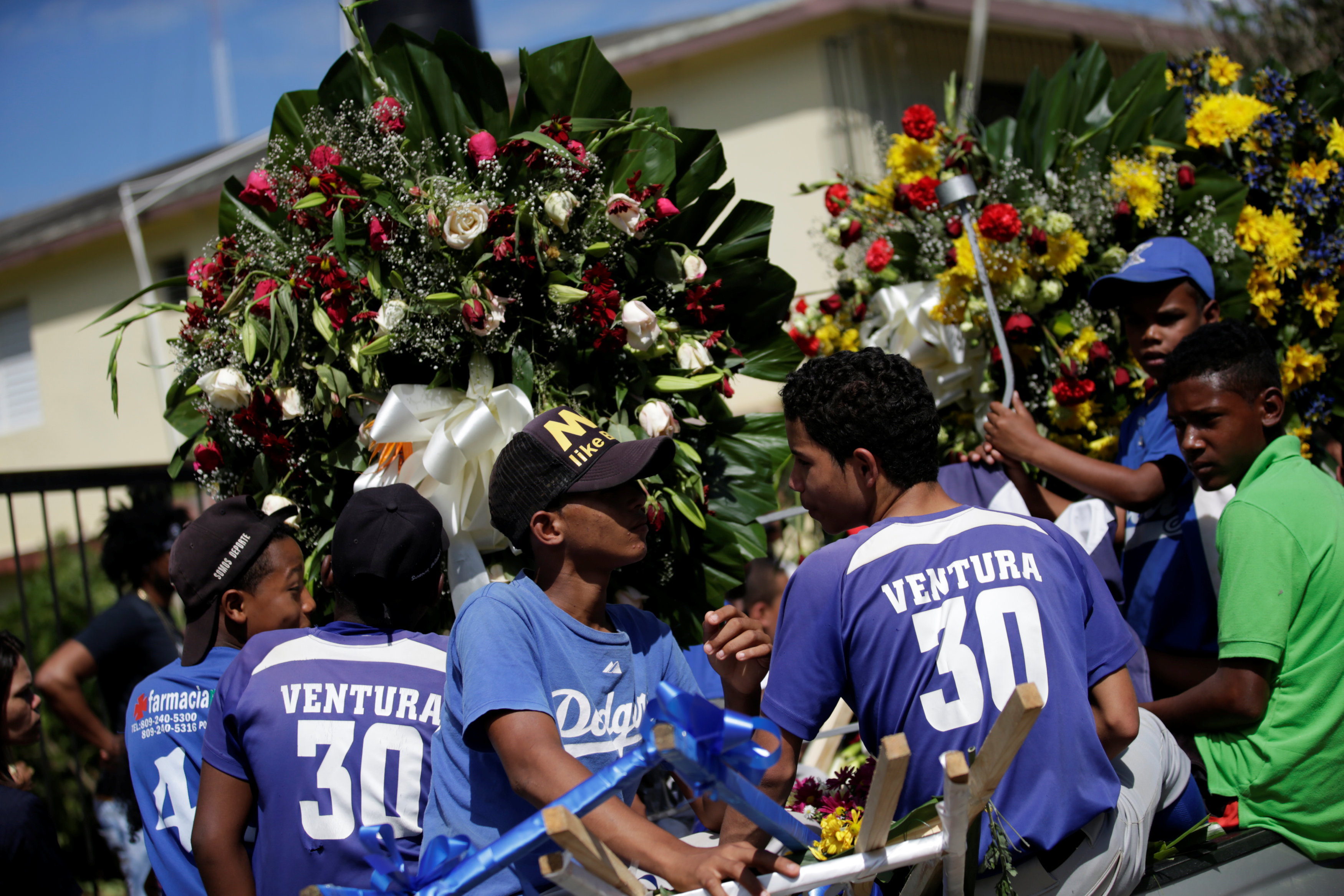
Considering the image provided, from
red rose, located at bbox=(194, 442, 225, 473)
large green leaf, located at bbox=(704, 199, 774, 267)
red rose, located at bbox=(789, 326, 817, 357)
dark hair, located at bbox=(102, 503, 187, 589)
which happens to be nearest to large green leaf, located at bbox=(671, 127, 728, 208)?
large green leaf, located at bbox=(704, 199, 774, 267)

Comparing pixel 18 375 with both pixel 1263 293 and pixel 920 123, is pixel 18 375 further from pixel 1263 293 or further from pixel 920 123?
pixel 1263 293

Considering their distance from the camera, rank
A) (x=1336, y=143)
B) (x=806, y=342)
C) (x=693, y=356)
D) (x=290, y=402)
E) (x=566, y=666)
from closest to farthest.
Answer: (x=566, y=666), (x=290, y=402), (x=693, y=356), (x=1336, y=143), (x=806, y=342)

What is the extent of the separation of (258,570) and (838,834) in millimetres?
1570

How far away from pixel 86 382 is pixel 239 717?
12300mm

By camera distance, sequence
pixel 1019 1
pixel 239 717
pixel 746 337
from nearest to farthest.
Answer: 1. pixel 239 717
2. pixel 746 337
3. pixel 1019 1

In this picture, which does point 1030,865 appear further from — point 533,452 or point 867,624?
point 533,452

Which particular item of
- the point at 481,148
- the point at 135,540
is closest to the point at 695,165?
the point at 481,148

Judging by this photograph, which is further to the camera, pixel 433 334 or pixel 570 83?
pixel 570 83

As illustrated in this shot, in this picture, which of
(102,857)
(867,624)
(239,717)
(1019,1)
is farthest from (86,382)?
(867,624)

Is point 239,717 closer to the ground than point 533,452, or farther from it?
closer to the ground

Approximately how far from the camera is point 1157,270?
333 centimetres

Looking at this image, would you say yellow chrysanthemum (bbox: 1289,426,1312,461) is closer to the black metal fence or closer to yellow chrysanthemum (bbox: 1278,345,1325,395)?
yellow chrysanthemum (bbox: 1278,345,1325,395)

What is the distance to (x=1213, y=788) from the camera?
2648mm

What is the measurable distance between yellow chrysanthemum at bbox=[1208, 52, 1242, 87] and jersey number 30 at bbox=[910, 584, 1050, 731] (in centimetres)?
→ 302
